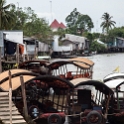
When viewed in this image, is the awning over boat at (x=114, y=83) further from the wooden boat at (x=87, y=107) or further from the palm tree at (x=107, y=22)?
the palm tree at (x=107, y=22)

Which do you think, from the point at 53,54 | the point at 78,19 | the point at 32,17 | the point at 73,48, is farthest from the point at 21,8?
the point at 78,19

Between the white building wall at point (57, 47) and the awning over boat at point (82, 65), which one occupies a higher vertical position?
the white building wall at point (57, 47)

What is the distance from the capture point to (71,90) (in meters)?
12.1

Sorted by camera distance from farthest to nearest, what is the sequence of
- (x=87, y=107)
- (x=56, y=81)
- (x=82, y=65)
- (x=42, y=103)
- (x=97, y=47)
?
(x=97, y=47) → (x=82, y=65) → (x=42, y=103) → (x=87, y=107) → (x=56, y=81)

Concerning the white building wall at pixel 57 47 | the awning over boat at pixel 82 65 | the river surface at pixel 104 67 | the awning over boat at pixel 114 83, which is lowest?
the river surface at pixel 104 67

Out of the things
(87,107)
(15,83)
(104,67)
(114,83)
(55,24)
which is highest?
(55,24)

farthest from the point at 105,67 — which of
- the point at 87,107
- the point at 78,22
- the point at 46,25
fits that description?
the point at 78,22

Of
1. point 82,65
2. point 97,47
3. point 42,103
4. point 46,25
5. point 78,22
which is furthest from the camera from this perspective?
point 78,22

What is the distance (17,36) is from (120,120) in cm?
1591

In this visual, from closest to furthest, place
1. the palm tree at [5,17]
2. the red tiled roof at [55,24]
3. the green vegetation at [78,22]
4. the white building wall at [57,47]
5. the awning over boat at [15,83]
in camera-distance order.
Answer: the awning over boat at [15,83] < the palm tree at [5,17] < the white building wall at [57,47] < the green vegetation at [78,22] < the red tiled roof at [55,24]

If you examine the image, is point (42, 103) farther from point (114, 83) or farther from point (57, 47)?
point (57, 47)

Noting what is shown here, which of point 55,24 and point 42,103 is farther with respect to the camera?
point 55,24

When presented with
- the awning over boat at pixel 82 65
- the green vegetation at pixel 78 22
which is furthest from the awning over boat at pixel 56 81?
the green vegetation at pixel 78 22

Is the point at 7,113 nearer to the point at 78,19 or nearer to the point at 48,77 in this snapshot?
the point at 48,77
